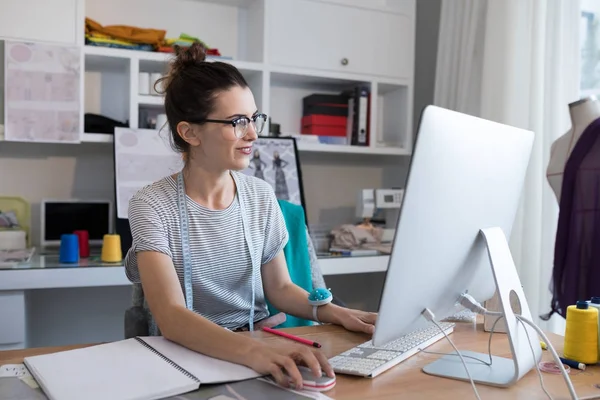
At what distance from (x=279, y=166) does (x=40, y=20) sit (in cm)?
118

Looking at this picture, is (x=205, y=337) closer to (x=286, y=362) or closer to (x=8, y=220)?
(x=286, y=362)

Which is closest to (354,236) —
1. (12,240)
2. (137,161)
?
(137,161)

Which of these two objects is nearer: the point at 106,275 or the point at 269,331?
the point at 269,331

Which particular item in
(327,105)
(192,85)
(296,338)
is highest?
(327,105)

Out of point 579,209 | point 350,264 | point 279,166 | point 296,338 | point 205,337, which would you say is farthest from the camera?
point 279,166

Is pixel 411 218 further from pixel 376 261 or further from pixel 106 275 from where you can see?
pixel 376 261

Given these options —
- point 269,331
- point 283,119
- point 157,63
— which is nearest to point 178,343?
point 269,331

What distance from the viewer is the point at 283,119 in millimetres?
3246

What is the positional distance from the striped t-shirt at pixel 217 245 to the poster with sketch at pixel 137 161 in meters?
1.14

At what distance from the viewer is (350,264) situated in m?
2.78

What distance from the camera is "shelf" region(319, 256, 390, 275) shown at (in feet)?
8.94

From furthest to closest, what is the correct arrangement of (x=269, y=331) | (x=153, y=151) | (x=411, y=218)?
(x=153, y=151)
(x=269, y=331)
(x=411, y=218)

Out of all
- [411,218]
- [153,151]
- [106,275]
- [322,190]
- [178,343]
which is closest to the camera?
[411,218]

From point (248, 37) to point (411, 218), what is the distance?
242 cm
